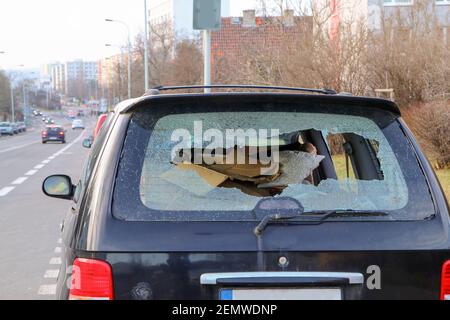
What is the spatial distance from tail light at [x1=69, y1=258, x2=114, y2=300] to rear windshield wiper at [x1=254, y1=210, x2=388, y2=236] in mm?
553

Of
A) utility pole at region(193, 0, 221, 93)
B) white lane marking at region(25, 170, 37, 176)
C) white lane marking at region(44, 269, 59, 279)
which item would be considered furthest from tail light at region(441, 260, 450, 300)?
white lane marking at region(25, 170, 37, 176)

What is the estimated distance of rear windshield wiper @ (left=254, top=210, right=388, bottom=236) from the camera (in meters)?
2.56

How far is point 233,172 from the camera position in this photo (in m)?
3.53

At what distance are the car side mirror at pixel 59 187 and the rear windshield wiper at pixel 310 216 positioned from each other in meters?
2.25

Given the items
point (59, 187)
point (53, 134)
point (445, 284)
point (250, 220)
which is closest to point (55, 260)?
point (59, 187)

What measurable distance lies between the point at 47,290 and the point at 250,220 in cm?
456

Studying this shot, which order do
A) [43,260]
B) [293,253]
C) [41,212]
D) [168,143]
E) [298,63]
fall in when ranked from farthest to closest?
[298,63]
[41,212]
[43,260]
[168,143]
[293,253]

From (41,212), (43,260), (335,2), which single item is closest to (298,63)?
(335,2)

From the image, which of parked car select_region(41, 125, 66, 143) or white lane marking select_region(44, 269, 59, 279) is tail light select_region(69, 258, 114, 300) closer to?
white lane marking select_region(44, 269, 59, 279)

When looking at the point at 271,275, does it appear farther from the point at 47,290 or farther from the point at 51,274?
the point at 51,274

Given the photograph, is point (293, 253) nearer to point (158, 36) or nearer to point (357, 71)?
point (357, 71)

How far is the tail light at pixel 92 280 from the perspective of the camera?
2545mm

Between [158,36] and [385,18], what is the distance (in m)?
49.5

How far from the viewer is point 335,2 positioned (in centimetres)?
2761
